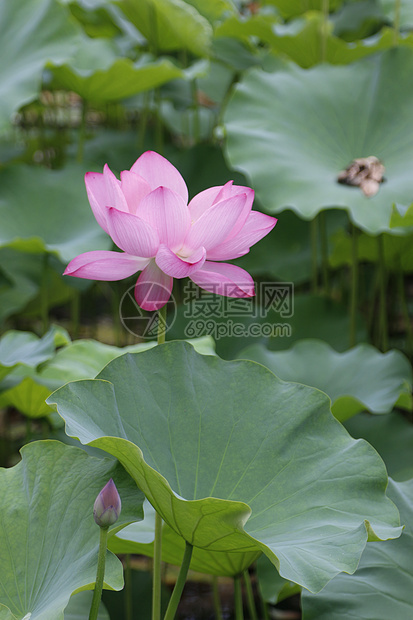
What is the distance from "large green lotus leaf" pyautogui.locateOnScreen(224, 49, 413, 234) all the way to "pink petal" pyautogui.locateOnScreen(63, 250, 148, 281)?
0.69m

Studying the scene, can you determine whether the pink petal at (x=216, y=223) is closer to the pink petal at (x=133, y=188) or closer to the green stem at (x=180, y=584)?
the pink petal at (x=133, y=188)

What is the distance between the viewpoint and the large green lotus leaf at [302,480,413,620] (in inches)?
27.1

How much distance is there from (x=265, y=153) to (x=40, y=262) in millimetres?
722

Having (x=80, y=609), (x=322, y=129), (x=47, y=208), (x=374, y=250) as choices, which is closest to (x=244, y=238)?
(x=80, y=609)

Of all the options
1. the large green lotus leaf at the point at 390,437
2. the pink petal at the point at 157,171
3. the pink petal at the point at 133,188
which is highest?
the pink petal at the point at 157,171

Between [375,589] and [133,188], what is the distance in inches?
20.1

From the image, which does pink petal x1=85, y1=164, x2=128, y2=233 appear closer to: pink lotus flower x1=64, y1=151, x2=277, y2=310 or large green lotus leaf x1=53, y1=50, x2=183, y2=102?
pink lotus flower x1=64, y1=151, x2=277, y2=310

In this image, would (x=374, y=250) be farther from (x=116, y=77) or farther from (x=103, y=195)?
(x=103, y=195)

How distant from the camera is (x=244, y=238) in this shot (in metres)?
0.60

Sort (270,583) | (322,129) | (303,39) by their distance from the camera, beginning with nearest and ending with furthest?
1. (270,583)
2. (322,129)
3. (303,39)

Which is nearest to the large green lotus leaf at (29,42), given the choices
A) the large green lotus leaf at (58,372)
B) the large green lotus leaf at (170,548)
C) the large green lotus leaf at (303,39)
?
the large green lotus leaf at (303,39)

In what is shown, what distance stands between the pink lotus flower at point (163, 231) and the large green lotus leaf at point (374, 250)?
41.1 inches

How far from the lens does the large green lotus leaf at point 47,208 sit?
57.3 inches

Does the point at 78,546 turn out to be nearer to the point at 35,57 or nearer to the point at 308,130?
the point at 308,130
